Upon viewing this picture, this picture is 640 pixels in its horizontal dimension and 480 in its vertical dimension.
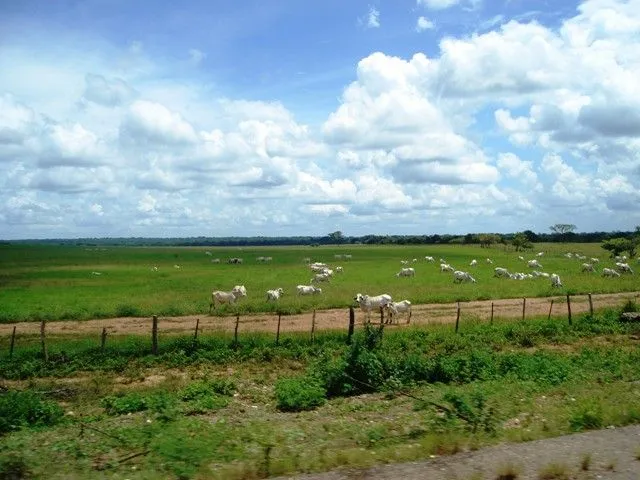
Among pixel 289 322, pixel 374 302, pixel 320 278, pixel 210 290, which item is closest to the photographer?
pixel 289 322

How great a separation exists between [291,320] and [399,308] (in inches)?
232

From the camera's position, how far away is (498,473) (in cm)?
715

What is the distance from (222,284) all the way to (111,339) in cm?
2452

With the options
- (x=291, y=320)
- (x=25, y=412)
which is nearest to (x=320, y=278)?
(x=291, y=320)

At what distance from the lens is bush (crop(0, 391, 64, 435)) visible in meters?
13.9

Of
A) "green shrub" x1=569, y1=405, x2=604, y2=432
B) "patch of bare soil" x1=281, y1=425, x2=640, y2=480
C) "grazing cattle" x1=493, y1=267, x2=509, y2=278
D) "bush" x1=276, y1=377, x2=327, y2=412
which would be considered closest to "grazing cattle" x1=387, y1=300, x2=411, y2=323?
"bush" x1=276, y1=377, x2=327, y2=412

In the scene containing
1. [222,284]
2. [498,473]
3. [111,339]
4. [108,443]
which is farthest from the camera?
[222,284]

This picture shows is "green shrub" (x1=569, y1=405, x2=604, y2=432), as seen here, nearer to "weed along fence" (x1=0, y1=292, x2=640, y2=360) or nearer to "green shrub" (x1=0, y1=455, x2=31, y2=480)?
"green shrub" (x1=0, y1=455, x2=31, y2=480)

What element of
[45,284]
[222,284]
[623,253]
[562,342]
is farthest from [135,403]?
[623,253]

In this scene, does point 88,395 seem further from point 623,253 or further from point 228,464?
point 623,253

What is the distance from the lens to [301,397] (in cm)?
1590

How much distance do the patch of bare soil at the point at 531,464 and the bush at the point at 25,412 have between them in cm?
956

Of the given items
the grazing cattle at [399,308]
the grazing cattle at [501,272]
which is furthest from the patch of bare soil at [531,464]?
the grazing cattle at [501,272]

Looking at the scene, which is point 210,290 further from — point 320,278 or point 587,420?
point 587,420
